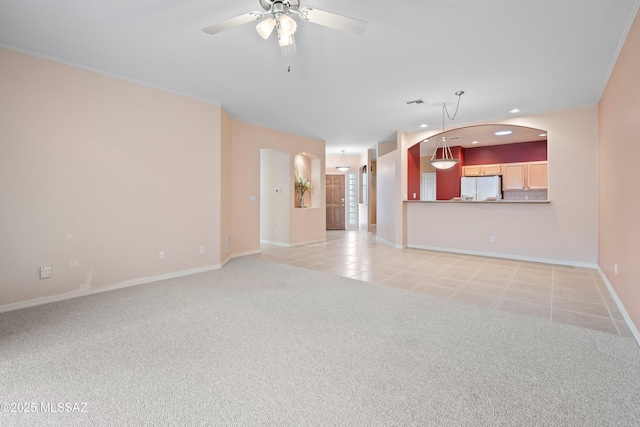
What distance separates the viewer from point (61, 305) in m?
3.11

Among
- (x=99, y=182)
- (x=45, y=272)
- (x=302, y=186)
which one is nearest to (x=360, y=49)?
(x=99, y=182)

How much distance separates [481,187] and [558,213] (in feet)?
12.5

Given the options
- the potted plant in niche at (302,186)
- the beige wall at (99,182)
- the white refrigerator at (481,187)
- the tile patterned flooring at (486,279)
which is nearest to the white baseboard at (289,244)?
the tile patterned flooring at (486,279)

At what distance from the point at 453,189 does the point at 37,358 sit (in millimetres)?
9800

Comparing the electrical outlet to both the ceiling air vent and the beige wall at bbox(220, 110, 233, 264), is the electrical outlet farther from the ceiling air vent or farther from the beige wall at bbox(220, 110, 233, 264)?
the ceiling air vent

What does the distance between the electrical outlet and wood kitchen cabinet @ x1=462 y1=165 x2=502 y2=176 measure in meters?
9.81

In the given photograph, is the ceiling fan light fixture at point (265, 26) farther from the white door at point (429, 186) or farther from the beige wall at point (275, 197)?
the white door at point (429, 186)

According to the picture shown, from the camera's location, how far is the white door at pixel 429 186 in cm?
1012

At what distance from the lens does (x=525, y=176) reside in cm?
809

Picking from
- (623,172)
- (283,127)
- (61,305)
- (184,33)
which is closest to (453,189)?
(283,127)

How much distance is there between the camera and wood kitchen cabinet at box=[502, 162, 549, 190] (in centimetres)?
789

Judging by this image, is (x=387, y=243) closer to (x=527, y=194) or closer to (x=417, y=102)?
(x=417, y=102)

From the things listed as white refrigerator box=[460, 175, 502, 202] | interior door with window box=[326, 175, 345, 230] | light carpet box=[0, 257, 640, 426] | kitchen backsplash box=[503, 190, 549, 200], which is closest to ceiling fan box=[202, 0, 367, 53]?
light carpet box=[0, 257, 640, 426]

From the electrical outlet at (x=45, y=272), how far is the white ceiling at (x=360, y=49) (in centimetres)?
230
